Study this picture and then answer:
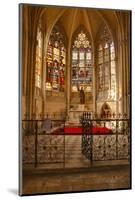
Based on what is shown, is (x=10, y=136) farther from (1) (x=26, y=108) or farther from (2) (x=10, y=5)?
(2) (x=10, y=5)

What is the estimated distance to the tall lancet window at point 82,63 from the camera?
4.89 meters

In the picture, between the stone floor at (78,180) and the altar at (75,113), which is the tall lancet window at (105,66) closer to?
the altar at (75,113)

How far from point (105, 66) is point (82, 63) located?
282 mm

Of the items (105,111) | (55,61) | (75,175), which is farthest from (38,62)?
(75,175)

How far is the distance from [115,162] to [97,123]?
0.54 meters

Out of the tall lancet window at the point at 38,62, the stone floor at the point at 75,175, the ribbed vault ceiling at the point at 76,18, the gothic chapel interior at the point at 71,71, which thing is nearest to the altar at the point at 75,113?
the gothic chapel interior at the point at 71,71

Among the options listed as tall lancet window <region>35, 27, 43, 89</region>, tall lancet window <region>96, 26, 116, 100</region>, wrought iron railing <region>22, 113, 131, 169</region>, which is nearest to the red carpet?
wrought iron railing <region>22, 113, 131, 169</region>

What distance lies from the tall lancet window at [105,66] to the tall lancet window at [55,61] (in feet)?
1.48

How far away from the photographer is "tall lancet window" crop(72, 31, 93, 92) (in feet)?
16.0

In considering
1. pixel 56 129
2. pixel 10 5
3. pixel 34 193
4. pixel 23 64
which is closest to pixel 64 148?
pixel 56 129

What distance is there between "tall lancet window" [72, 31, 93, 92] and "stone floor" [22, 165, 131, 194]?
102 centimetres

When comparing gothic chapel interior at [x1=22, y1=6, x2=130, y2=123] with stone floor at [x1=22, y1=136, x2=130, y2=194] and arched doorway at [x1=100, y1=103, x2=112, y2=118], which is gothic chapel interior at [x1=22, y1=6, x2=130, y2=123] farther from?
stone floor at [x1=22, y1=136, x2=130, y2=194]

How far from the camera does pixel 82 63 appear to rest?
16.2 feet

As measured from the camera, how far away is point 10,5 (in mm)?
4668
